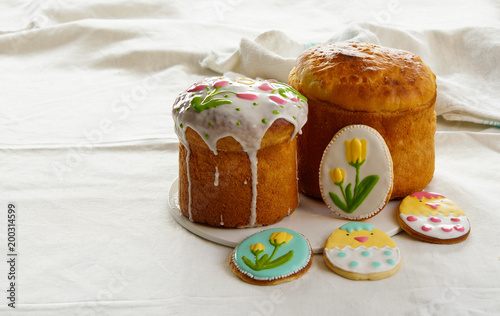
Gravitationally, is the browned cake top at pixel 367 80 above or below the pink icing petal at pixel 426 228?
above

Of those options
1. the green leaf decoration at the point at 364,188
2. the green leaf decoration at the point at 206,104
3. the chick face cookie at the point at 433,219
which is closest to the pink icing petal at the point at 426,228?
the chick face cookie at the point at 433,219

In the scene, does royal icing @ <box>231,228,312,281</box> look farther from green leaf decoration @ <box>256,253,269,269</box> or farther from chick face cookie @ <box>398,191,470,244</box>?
chick face cookie @ <box>398,191,470,244</box>

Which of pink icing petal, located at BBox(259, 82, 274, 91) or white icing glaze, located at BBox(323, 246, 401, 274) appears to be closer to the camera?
white icing glaze, located at BBox(323, 246, 401, 274)

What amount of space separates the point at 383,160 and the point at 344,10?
1.60 meters

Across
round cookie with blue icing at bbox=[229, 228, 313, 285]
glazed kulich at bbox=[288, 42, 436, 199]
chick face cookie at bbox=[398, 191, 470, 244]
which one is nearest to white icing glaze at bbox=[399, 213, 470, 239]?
chick face cookie at bbox=[398, 191, 470, 244]

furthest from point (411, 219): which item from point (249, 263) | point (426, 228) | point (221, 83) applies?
point (221, 83)

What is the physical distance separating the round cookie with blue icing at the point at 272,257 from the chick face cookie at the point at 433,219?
222 mm

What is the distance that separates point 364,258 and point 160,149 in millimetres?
744

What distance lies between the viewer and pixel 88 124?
1647 millimetres

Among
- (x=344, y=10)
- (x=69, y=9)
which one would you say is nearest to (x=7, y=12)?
(x=69, y=9)

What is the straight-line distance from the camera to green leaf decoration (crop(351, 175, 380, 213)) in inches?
42.4

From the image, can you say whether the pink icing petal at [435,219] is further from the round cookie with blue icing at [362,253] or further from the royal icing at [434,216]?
the round cookie with blue icing at [362,253]

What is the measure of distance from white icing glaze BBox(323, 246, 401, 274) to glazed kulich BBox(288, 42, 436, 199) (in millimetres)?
215

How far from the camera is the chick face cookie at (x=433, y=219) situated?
104cm
